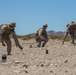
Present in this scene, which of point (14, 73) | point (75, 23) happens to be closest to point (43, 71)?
point (14, 73)

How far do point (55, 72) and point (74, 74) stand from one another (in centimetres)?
76

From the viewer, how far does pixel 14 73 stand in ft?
41.7

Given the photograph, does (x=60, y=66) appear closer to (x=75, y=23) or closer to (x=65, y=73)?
(x=65, y=73)

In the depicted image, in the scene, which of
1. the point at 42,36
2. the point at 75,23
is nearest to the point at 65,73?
the point at 42,36

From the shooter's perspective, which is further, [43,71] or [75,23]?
[75,23]

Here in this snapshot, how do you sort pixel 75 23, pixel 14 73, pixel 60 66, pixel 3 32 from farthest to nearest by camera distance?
pixel 75 23 < pixel 3 32 < pixel 60 66 < pixel 14 73

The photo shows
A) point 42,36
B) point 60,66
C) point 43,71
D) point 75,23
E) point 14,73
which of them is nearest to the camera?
point 14,73

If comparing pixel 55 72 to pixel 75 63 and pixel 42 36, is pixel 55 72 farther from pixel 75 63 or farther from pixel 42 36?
pixel 42 36

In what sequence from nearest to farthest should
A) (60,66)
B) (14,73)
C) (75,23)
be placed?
(14,73), (60,66), (75,23)

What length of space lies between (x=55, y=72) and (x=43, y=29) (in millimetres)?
16520

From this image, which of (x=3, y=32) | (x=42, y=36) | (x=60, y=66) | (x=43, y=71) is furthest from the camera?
(x=42, y=36)

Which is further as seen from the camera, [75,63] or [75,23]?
[75,23]

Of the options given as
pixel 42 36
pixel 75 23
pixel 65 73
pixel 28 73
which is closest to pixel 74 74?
pixel 65 73

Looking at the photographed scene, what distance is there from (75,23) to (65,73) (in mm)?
19343
